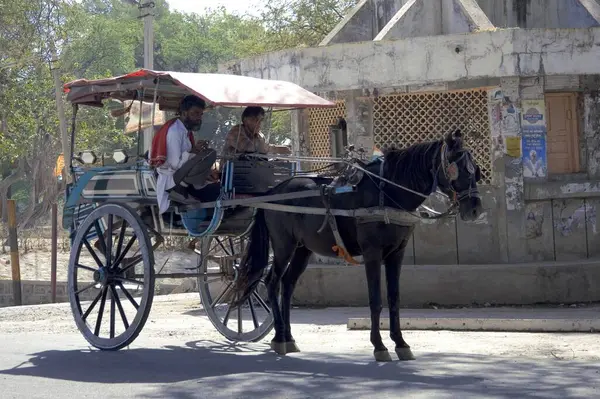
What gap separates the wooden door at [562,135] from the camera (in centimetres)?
1452

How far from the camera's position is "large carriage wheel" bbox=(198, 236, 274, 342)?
33.9ft

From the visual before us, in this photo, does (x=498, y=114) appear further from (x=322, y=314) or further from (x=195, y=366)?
(x=195, y=366)

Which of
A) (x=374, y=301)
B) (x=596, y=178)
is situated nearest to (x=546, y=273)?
(x=596, y=178)

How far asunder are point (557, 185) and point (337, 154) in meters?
3.19

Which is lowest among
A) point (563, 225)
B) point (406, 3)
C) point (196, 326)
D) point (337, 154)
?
point (196, 326)

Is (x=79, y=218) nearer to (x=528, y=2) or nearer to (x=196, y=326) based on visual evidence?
(x=196, y=326)

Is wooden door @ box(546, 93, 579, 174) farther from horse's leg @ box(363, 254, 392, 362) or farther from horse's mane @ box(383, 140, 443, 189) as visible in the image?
horse's leg @ box(363, 254, 392, 362)

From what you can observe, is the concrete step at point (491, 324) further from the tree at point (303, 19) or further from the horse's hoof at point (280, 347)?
the tree at point (303, 19)

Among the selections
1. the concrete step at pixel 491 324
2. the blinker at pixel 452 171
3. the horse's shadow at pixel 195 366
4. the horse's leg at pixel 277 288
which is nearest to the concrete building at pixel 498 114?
the concrete step at pixel 491 324

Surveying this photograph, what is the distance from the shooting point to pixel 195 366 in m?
8.73

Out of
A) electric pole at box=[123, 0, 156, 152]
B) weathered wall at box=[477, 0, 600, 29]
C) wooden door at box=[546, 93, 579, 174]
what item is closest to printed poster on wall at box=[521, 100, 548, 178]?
wooden door at box=[546, 93, 579, 174]

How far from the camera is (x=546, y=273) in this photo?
45.3ft

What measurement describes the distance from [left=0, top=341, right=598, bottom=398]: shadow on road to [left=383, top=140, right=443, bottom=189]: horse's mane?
1523 millimetres

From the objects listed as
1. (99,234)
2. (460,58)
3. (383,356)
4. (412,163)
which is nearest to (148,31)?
(460,58)
